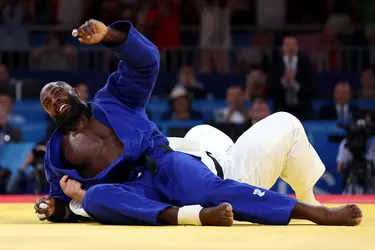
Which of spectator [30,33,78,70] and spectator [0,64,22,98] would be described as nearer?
spectator [0,64,22,98]

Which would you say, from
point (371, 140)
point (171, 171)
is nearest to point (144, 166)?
point (171, 171)

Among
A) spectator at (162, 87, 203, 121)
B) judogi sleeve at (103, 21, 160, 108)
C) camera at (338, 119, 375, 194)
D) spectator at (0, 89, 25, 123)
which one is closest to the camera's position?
judogi sleeve at (103, 21, 160, 108)

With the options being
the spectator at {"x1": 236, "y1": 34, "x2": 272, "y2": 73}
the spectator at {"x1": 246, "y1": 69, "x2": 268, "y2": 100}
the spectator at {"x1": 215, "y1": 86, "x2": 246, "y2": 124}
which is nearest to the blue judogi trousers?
the spectator at {"x1": 215, "y1": 86, "x2": 246, "y2": 124}

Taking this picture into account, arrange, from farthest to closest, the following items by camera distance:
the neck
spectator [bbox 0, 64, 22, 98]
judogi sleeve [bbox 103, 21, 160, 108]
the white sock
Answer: spectator [bbox 0, 64, 22, 98]
the neck
judogi sleeve [bbox 103, 21, 160, 108]
the white sock

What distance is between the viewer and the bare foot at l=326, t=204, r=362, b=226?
3900 mm

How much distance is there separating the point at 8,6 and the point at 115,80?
6.91m

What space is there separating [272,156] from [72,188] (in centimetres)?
102

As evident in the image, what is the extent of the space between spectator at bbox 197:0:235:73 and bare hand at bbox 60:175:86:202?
6236 mm

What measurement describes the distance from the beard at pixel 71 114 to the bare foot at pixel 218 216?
32.7 inches

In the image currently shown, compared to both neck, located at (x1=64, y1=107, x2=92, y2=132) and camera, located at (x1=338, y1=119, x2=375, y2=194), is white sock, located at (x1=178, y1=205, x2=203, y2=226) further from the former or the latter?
camera, located at (x1=338, y1=119, x2=375, y2=194)

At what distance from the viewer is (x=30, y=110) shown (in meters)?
9.24

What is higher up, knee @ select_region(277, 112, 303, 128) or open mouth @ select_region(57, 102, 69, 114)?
open mouth @ select_region(57, 102, 69, 114)

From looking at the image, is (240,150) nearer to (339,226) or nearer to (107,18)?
(339,226)

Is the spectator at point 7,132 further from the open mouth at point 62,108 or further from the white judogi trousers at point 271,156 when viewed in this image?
the open mouth at point 62,108
